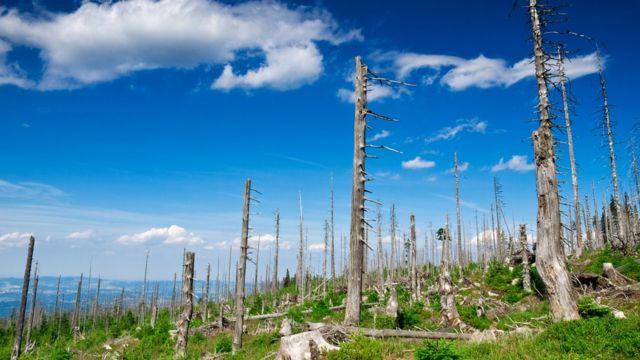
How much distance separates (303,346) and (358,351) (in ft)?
3.42

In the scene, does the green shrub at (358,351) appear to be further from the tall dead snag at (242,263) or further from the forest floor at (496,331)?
the tall dead snag at (242,263)

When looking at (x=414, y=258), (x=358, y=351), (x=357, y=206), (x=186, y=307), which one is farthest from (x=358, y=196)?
(x=414, y=258)

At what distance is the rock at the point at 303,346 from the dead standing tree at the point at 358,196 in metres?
2.30

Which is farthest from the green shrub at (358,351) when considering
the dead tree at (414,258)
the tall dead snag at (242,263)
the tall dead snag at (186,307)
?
the dead tree at (414,258)

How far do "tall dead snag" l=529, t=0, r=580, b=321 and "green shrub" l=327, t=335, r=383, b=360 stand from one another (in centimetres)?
514

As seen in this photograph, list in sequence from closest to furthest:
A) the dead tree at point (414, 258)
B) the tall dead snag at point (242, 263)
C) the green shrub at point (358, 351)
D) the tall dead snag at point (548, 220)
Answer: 1. the green shrub at point (358, 351)
2. the tall dead snag at point (548, 220)
3. the tall dead snag at point (242, 263)
4. the dead tree at point (414, 258)

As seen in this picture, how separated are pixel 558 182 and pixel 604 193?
5695 cm

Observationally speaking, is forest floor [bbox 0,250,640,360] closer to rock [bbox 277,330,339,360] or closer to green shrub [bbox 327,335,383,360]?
green shrub [bbox 327,335,383,360]

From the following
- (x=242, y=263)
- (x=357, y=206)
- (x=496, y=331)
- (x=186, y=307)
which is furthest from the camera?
(x=242, y=263)

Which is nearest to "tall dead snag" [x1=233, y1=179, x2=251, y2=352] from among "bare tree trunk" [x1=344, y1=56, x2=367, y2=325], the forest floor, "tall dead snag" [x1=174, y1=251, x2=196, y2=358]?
the forest floor

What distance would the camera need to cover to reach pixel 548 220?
1041 cm

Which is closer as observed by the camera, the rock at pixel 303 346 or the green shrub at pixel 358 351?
the green shrub at pixel 358 351

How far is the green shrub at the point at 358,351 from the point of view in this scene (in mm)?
7328

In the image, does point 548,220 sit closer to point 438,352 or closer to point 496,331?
point 496,331
